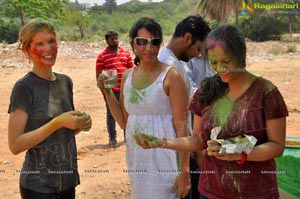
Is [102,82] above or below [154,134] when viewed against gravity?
above

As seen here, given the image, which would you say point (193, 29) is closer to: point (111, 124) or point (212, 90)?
point (212, 90)

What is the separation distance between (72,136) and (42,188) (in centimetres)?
32

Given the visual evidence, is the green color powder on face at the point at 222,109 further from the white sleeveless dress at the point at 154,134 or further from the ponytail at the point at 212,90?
the white sleeveless dress at the point at 154,134

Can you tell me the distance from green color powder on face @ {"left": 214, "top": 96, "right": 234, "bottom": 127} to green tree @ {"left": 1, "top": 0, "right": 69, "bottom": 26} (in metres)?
26.9

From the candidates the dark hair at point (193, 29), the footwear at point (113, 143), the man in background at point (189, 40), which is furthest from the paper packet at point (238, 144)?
the footwear at point (113, 143)

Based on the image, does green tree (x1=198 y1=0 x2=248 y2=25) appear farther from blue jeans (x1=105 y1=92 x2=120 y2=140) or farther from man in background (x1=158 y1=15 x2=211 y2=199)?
man in background (x1=158 y1=15 x2=211 y2=199)

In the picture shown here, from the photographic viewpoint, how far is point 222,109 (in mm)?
2023

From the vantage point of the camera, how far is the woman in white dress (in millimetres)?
2404

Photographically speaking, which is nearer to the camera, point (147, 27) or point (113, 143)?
point (147, 27)

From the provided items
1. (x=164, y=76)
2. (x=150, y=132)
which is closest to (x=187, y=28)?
(x=164, y=76)

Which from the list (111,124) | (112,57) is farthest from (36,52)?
(111,124)

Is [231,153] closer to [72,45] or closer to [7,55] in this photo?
[7,55]

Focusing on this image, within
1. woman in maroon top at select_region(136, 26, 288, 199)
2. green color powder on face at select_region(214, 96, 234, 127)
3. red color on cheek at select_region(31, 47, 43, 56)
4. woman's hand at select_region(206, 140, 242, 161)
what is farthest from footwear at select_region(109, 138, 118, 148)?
woman's hand at select_region(206, 140, 242, 161)

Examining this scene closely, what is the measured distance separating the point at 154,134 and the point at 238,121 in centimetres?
59
